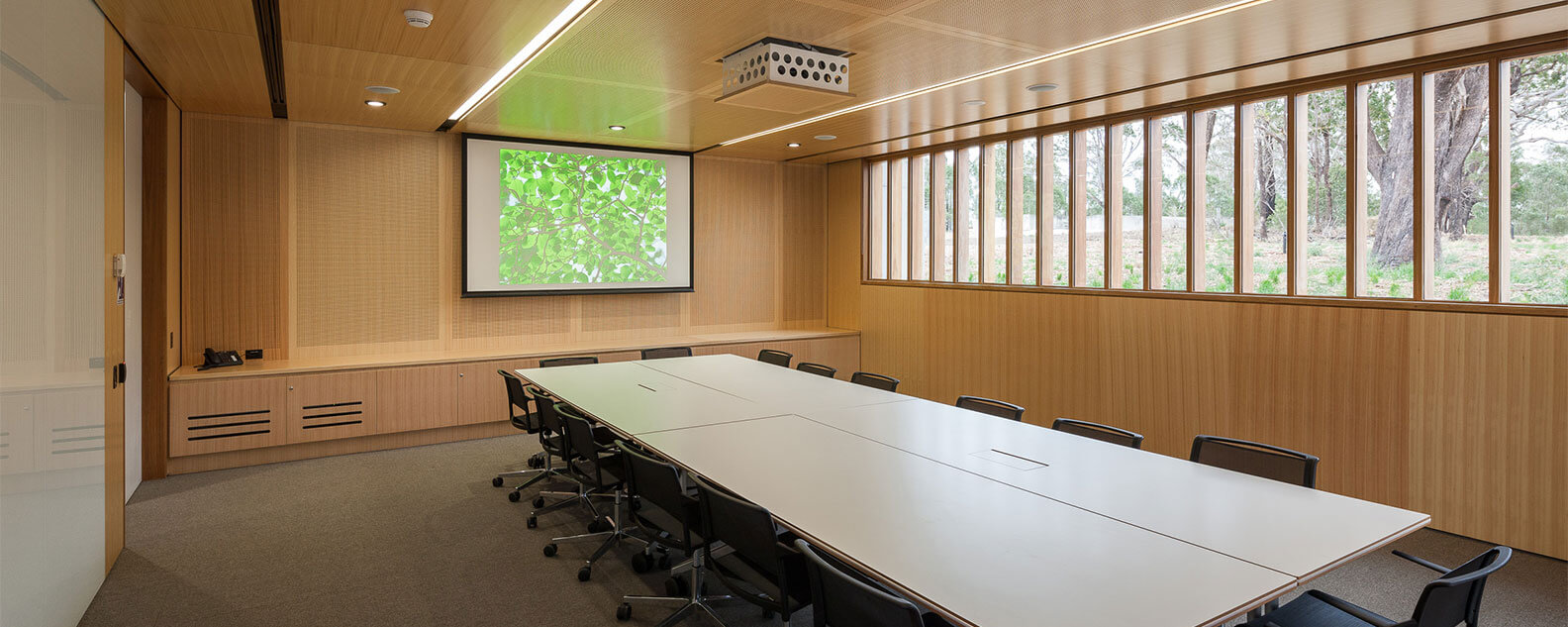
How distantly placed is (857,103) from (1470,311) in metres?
3.94

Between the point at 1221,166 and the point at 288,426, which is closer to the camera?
→ the point at 1221,166

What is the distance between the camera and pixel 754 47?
14.5 ft

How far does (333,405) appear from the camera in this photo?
21.4 ft

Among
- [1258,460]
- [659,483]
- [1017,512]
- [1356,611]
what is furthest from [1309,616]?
[659,483]

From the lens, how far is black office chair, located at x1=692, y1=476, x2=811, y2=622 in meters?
2.66

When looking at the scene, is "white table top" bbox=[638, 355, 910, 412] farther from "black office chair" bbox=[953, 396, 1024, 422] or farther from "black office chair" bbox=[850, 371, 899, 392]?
"black office chair" bbox=[953, 396, 1024, 422]

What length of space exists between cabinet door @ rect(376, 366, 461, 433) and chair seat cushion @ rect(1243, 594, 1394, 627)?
→ 6170 millimetres

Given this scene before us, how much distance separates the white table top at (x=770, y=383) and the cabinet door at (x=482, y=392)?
57.6 inches

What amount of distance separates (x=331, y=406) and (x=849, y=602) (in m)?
5.70

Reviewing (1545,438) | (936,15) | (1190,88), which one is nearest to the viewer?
(936,15)

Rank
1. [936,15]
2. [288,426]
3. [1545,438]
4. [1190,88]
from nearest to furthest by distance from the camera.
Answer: [936,15] < [1545,438] < [1190,88] < [288,426]

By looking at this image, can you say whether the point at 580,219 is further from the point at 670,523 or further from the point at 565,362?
the point at 670,523

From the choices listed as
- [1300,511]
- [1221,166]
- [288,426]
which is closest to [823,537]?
[1300,511]

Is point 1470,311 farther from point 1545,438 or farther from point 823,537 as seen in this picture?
point 823,537
